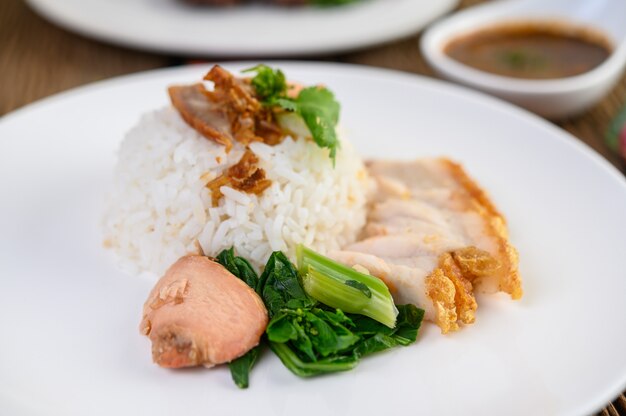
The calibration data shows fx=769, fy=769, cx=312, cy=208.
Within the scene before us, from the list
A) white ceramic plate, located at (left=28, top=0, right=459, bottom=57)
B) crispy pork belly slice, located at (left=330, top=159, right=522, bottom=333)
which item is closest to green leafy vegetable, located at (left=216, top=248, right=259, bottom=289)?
crispy pork belly slice, located at (left=330, top=159, right=522, bottom=333)

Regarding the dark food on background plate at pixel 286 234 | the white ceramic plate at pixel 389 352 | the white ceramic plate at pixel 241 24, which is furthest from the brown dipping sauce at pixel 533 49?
the dark food on background plate at pixel 286 234

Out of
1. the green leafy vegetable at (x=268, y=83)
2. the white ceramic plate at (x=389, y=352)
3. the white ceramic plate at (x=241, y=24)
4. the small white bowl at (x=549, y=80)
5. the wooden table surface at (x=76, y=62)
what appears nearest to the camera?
the white ceramic plate at (x=389, y=352)

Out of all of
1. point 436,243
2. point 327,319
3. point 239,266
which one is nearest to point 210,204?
point 239,266

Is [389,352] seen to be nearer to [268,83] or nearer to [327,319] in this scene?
[327,319]

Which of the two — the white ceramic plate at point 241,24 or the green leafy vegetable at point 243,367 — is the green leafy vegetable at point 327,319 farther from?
the white ceramic plate at point 241,24

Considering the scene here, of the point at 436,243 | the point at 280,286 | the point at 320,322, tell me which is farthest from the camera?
the point at 436,243

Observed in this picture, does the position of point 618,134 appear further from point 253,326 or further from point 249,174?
point 253,326

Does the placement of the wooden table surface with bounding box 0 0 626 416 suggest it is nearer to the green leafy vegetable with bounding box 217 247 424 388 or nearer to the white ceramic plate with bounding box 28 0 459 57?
the white ceramic plate with bounding box 28 0 459 57
